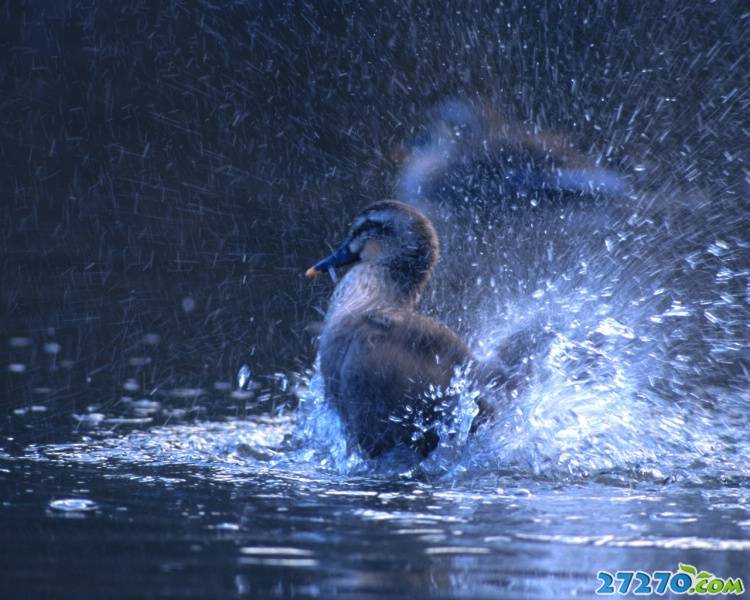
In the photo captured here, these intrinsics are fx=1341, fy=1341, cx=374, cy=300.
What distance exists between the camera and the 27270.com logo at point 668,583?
3221mm

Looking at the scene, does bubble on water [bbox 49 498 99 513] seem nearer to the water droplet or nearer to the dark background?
the water droplet

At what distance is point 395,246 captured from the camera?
6125 mm

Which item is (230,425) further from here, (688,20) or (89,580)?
(688,20)

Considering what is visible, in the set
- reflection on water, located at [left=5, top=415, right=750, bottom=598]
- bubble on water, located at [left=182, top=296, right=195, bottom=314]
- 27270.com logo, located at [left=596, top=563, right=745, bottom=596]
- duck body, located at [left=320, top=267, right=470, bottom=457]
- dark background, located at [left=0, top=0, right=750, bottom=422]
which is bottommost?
27270.com logo, located at [left=596, top=563, right=745, bottom=596]

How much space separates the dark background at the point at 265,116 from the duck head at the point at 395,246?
1926 millimetres

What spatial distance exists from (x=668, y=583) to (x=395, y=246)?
10.0ft

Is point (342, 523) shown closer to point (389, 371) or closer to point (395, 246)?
point (389, 371)

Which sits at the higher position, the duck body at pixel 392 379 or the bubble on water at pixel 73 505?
the duck body at pixel 392 379

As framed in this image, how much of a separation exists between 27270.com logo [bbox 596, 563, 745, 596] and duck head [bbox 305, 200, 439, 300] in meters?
2.79

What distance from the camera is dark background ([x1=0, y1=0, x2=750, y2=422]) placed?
9.72 metres

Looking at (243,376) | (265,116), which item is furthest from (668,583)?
(265,116)

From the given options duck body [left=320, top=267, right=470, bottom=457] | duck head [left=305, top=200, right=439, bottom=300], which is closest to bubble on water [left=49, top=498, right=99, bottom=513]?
duck body [left=320, top=267, right=470, bottom=457]

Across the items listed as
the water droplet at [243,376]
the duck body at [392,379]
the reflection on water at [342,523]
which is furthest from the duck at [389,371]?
the water droplet at [243,376]

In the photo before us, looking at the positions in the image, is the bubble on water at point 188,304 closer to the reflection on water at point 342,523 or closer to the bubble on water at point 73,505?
the reflection on water at point 342,523
